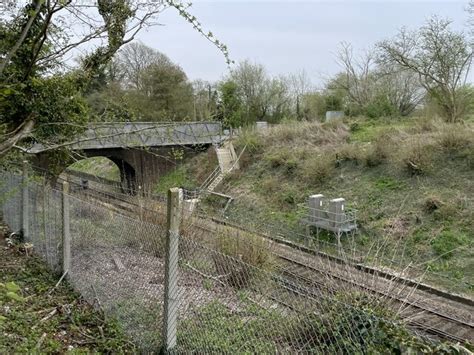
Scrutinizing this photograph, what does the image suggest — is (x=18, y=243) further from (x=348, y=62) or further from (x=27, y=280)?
(x=348, y=62)

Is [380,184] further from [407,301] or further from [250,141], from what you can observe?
[407,301]

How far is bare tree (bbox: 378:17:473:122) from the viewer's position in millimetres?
18859

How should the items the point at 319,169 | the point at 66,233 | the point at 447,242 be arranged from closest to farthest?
the point at 66,233
the point at 447,242
the point at 319,169

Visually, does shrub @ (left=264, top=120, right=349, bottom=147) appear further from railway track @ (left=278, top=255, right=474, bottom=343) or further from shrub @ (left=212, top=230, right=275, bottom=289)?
shrub @ (left=212, top=230, right=275, bottom=289)

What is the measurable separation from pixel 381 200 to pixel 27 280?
11741 mm

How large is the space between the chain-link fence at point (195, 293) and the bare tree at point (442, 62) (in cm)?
1771

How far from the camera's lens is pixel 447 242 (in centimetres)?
1125

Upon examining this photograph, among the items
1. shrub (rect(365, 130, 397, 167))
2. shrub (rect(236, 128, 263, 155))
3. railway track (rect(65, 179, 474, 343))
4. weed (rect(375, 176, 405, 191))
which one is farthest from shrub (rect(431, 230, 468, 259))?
shrub (rect(236, 128, 263, 155))

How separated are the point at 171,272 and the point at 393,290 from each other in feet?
7.81

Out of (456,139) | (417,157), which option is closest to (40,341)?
(417,157)

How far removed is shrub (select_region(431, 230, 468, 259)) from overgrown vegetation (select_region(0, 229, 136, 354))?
952cm

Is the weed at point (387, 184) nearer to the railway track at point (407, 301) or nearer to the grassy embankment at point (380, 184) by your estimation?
the grassy embankment at point (380, 184)

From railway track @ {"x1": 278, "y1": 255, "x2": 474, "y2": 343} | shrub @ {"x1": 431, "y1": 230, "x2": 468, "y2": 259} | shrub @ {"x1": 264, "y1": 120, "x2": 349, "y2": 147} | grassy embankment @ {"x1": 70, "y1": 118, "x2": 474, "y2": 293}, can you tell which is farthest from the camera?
shrub @ {"x1": 264, "y1": 120, "x2": 349, "y2": 147}

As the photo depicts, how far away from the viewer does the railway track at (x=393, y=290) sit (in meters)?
4.27
